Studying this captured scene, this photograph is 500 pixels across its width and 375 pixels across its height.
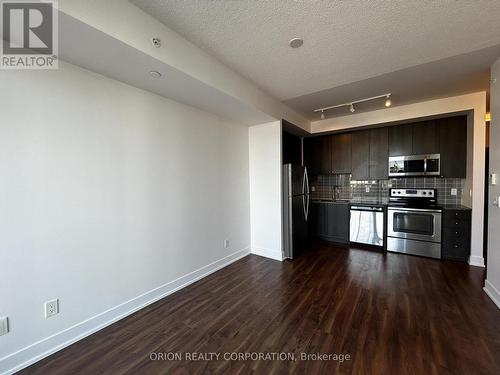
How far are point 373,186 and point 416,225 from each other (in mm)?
1208

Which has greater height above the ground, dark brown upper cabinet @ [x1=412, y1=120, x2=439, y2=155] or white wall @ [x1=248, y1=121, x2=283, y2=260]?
dark brown upper cabinet @ [x1=412, y1=120, x2=439, y2=155]

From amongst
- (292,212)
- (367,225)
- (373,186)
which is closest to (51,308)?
(292,212)

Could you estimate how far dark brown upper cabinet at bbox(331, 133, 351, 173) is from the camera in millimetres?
4641

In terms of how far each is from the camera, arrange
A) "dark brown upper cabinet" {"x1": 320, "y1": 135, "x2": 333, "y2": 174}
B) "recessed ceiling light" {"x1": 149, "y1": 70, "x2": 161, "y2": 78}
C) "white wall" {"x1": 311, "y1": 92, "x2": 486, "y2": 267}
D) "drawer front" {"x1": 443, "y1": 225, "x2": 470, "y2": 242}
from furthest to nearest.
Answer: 1. "dark brown upper cabinet" {"x1": 320, "y1": 135, "x2": 333, "y2": 174}
2. "drawer front" {"x1": 443, "y1": 225, "x2": 470, "y2": 242}
3. "white wall" {"x1": 311, "y1": 92, "x2": 486, "y2": 267}
4. "recessed ceiling light" {"x1": 149, "y1": 70, "x2": 161, "y2": 78}

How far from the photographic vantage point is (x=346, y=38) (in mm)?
2045

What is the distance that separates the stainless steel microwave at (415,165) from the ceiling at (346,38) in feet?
4.07

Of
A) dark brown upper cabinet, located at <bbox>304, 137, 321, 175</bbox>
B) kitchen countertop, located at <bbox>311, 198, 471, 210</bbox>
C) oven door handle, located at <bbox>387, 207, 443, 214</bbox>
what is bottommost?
oven door handle, located at <bbox>387, 207, 443, 214</bbox>

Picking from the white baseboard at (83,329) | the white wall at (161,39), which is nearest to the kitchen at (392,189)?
the white wall at (161,39)

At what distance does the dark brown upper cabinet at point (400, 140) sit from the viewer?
4031 mm

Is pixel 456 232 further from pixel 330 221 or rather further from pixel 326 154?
pixel 326 154

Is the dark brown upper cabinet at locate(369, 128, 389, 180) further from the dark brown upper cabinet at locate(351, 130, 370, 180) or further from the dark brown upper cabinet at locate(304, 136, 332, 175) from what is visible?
the dark brown upper cabinet at locate(304, 136, 332, 175)

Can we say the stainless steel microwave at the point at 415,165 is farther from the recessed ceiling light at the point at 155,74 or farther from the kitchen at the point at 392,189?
the recessed ceiling light at the point at 155,74

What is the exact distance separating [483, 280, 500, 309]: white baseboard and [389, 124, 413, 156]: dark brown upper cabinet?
2369mm

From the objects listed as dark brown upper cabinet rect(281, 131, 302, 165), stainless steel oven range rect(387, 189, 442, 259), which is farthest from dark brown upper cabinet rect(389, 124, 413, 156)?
dark brown upper cabinet rect(281, 131, 302, 165)
